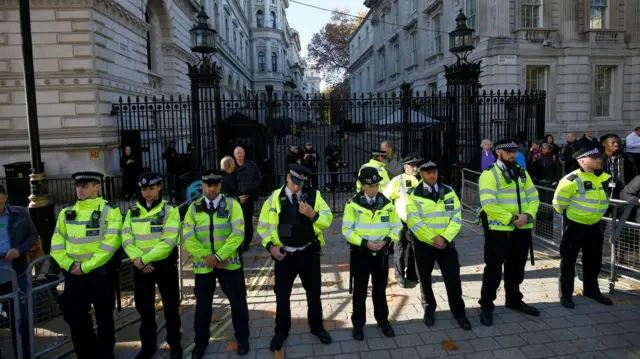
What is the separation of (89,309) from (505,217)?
4.45 metres

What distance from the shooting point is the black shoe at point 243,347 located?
14.5ft

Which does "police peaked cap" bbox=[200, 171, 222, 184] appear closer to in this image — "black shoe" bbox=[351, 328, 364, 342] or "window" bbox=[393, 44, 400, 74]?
"black shoe" bbox=[351, 328, 364, 342]

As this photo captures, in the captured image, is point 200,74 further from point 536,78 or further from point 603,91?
point 603,91

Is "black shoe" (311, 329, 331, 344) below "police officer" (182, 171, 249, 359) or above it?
below

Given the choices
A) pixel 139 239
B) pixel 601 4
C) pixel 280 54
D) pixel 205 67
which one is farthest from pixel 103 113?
pixel 280 54

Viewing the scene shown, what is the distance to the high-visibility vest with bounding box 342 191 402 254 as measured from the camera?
15.0 ft

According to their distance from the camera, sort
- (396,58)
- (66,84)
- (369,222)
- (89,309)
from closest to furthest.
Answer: (89,309)
(369,222)
(66,84)
(396,58)

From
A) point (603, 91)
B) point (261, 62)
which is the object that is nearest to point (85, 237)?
point (603, 91)

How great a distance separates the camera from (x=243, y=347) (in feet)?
14.6

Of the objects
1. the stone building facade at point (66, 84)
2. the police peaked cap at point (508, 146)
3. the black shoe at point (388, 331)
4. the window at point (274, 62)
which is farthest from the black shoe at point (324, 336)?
the window at point (274, 62)

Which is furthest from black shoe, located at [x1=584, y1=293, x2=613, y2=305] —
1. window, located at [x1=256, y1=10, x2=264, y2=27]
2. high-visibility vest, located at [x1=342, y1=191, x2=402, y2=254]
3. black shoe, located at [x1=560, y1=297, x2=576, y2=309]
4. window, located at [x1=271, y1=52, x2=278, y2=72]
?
window, located at [x1=256, y1=10, x2=264, y2=27]

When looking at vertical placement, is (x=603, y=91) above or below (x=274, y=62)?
below

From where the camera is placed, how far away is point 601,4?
2119 cm

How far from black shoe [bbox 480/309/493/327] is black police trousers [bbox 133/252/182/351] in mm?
3354
